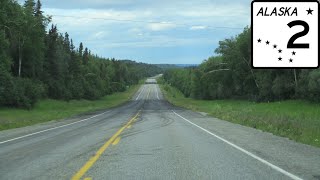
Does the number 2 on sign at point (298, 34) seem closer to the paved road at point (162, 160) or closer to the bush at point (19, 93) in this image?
the paved road at point (162, 160)

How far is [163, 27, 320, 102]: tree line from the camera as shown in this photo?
64.2 meters

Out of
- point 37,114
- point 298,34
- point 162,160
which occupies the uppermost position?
point 298,34

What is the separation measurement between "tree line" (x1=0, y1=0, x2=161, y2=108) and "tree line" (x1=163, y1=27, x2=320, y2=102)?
99.8 feet

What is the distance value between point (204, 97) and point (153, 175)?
4225 inches

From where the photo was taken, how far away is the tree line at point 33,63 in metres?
59.8

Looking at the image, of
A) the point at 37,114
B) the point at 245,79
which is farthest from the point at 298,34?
the point at 245,79

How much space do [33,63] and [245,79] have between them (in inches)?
1651

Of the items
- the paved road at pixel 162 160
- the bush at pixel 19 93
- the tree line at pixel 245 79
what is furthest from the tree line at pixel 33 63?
the paved road at pixel 162 160

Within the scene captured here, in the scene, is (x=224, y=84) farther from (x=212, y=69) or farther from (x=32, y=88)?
(x=32, y=88)

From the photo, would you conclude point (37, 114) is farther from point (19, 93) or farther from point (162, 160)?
point (162, 160)

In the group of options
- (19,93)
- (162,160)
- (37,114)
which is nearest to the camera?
(162,160)

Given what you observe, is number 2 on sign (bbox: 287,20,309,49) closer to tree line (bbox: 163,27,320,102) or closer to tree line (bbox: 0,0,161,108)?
tree line (bbox: 0,0,161,108)

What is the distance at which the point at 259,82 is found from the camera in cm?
8562

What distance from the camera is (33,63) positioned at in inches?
3420
